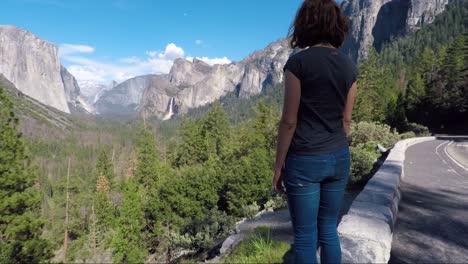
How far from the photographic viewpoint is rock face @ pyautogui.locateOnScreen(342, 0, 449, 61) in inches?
5694

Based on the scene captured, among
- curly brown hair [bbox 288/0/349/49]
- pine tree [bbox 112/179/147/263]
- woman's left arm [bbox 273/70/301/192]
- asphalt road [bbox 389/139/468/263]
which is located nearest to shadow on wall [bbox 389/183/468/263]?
asphalt road [bbox 389/139/468/263]

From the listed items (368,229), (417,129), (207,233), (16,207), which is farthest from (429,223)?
(417,129)

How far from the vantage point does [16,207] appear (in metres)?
19.3

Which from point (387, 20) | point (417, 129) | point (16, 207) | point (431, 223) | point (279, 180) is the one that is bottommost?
point (16, 207)

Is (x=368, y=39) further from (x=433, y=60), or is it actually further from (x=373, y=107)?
(x=373, y=107)

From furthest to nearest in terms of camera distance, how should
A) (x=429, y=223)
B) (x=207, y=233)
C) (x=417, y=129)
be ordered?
(x=417, y=129)
(x=207, y=233)
(x=429, y=223)

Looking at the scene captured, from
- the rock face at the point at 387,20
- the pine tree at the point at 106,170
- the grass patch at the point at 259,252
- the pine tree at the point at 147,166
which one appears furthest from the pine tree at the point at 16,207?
the rock face at the point at 387,20

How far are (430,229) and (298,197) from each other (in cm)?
372

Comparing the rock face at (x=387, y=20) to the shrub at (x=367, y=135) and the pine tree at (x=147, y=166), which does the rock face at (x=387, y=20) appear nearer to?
the pine tree at (x=147, y=166)

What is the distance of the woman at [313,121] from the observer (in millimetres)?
2102

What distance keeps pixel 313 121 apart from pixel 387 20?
7562 inches

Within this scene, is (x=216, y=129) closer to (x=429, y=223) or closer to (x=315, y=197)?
(x=429, y=223)

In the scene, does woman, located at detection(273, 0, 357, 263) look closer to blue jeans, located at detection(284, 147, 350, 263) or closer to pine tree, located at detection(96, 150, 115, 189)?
blue jeans, located at detection(284, 147, 350, 263)

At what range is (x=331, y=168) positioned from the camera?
220cm
